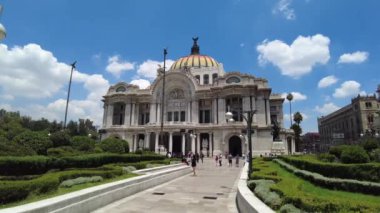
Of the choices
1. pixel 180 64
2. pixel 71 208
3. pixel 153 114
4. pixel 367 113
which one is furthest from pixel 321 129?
pixel 71 208

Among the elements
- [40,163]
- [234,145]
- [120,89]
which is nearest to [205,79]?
[234,145]

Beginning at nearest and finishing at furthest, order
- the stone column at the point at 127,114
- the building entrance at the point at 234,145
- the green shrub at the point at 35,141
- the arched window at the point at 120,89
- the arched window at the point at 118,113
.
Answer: the green shrub at the point at 35,141 < the building entrance at the point at 234,145 < the stone column at the point at 127,114 < the arched window at the point at 118,113 < the arched window at the point at 120,89

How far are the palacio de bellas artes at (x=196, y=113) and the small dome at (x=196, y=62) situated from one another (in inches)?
92.6

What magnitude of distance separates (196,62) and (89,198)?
7071 cm

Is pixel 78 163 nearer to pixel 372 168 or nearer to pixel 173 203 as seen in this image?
pixel 173 203

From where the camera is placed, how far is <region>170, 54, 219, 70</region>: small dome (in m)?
77.1

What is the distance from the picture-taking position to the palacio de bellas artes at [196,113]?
57.6m

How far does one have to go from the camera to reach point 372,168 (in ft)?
54.5

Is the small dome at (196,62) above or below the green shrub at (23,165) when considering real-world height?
above

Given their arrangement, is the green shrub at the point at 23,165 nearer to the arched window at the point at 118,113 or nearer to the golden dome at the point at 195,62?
the arched window at the point at 118,113

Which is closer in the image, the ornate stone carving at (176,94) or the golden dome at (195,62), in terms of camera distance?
the ornate stone carving at (176,94)

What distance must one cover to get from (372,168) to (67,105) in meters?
40.6

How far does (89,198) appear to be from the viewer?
869 centimetres

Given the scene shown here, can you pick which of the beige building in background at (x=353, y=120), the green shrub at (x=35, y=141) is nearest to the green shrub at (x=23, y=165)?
the green shrub at (x=35, y=141)
